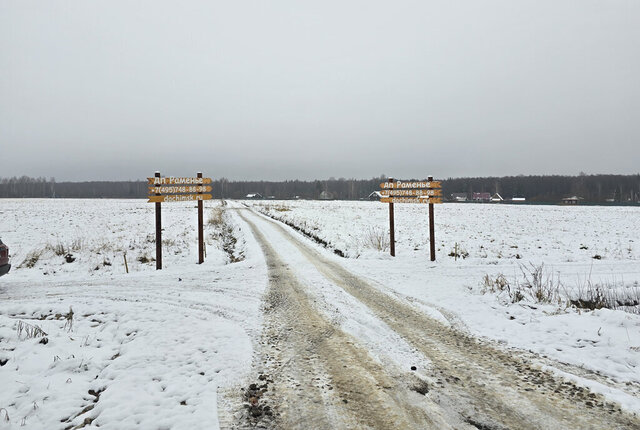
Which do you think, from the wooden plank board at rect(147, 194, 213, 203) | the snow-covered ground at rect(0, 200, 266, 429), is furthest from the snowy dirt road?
the wooden plank board at rect(147, 194, 213, 203)

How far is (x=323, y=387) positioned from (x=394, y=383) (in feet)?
2.91

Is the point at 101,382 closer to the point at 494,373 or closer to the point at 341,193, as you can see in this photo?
the point at 494,373

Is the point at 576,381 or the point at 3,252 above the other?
the point at 3,252

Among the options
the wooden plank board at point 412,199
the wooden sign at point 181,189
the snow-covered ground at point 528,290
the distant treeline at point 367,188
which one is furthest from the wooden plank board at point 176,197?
the distant treeline at point 367,188

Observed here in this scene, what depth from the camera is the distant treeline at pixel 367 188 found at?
113 m

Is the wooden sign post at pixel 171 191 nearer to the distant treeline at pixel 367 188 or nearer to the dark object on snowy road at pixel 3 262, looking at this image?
the dark object on snowy road at pixel 3 262

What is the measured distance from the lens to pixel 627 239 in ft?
65.6

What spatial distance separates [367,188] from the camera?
15612 centimetres

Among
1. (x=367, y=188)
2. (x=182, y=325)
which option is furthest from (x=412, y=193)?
(x=367, y=188)

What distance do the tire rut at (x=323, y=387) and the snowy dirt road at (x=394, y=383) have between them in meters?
0.01

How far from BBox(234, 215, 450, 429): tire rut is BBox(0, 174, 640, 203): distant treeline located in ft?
329

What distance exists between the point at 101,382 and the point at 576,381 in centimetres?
594

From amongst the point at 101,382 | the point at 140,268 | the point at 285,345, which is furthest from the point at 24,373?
the point at 140,268

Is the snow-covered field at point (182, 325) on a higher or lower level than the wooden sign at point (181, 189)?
lower
